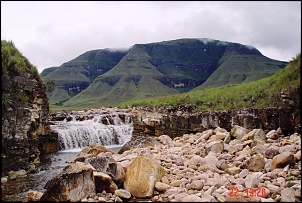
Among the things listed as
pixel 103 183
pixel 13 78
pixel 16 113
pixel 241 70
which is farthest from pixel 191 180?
pixel 241 70

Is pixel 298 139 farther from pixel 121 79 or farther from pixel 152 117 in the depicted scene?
pixel 121 79

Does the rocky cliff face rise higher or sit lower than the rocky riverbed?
higher

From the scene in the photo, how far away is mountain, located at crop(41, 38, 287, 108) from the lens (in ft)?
291

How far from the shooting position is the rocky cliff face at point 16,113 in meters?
8.35

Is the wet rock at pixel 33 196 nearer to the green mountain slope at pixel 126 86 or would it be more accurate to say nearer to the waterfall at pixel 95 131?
the waterfall at pixel 95 131

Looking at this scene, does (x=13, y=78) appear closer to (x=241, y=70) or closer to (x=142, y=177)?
(x=142, y=177)

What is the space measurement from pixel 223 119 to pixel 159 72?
3962 inches

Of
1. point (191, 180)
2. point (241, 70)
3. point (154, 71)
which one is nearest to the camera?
point (191, 180)

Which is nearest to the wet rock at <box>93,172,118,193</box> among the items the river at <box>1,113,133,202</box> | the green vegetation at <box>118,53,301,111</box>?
the river at <box>1,113,133,202</box>

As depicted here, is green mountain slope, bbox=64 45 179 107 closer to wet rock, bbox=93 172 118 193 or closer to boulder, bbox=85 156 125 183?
boulder, bbox=85 156 125 183

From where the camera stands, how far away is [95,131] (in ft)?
59.7

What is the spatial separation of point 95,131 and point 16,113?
9.32 metres

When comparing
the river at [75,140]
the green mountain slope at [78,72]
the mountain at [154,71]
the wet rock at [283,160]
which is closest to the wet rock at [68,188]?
the river at [75,140]

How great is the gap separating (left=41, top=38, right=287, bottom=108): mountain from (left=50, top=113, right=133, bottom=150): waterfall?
171 feet
